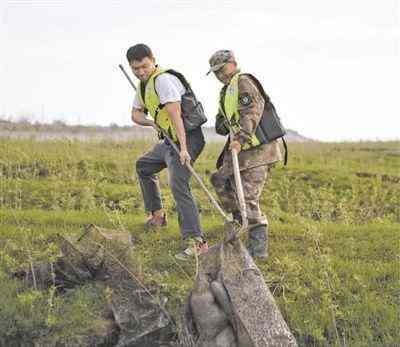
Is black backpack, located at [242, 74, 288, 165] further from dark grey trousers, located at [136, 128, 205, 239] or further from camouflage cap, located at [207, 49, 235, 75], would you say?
dark grey trousers, located at [136, 128, 205, 239]

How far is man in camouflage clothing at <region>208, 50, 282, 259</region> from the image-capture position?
21.1 feet

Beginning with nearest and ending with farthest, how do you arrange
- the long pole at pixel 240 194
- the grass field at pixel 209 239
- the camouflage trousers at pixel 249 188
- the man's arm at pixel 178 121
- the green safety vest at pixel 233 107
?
the long pole at pixel 240 194 → the grass field at pixel 209 239 → the man's arm at pixel 178 121 → the green safety vest at pixel 233 107 → the camouflage trousers at pixel 249 188

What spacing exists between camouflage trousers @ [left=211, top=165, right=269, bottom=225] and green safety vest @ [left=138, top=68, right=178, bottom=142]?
65cm

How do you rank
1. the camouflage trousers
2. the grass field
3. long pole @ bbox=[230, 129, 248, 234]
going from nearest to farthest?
1. long pole @ bbox=[230, 129, 248, 234]
2. the grass field
3. the camouflage trousers

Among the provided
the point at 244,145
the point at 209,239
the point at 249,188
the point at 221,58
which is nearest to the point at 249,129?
the point at 244,145

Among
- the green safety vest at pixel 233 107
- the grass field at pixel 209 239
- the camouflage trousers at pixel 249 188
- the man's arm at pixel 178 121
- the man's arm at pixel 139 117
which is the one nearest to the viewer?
the grass field at pixel 209 239

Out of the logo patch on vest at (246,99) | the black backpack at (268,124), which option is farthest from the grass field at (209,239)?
the logo patch on vest at (246,99)

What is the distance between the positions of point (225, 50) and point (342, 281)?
259 cm

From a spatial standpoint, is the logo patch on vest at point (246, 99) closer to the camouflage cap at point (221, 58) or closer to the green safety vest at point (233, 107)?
the green safety vest at point (233, 107)

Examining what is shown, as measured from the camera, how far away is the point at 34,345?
570cm

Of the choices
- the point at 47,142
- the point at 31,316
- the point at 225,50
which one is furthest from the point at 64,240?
the point at 47,142

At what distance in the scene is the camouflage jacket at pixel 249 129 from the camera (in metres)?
6.39

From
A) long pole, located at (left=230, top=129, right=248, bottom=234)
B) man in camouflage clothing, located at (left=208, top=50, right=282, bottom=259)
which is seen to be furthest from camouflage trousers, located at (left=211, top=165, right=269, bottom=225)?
long pole, located at (left=230, top=129, right=248, bottom=234)

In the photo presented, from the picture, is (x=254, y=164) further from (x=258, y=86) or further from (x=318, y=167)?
(x=318, y=167)
